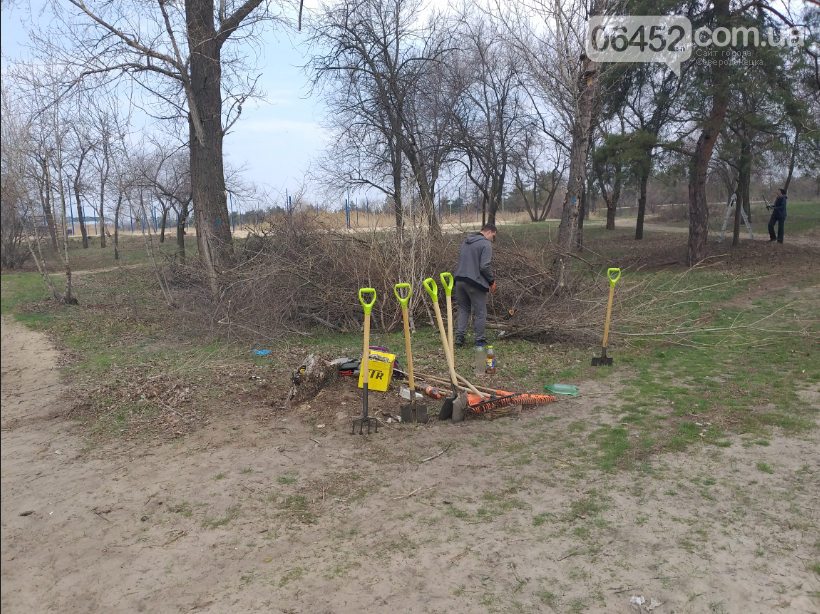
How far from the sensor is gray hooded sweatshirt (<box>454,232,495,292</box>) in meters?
7.38

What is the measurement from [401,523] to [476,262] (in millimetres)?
4318

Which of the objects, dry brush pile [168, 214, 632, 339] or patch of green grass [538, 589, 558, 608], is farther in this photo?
dry brush pile [168, 214, 632, 339]

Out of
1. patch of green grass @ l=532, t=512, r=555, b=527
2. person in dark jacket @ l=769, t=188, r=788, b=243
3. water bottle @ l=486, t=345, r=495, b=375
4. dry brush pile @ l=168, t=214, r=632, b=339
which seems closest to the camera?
patch of green grass @ l=532, t=512, r=555, b=527

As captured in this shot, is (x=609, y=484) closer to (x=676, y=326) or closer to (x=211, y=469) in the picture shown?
(x=211, y=469)

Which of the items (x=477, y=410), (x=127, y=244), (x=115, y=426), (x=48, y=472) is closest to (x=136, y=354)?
(x=115, y=426)

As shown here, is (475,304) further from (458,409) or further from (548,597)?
(548,597)

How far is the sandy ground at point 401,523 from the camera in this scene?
3.01 meters

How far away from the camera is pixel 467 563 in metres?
3.26

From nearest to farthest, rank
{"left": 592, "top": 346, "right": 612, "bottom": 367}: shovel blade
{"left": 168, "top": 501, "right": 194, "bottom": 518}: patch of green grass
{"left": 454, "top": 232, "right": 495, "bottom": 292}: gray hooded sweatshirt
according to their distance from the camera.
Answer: {"left": 168, "top": 501, "right": 194, "bottom": 518}: patch of green grass < {"left": 592, "top": 346, "right": 612, "bottom": 367}: shovel blade < {"left": 454, "top": 232, "right": 495, "bottom": 292}: gray hooded sweatshirt

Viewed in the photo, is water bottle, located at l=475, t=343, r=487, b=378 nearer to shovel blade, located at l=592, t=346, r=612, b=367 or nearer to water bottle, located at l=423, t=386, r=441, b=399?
water bottle, located at l=423, t=386, r=441, b=399

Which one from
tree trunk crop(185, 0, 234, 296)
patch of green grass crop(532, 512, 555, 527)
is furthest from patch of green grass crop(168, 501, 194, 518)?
tree trunk crop(185, 0, 234, 296)

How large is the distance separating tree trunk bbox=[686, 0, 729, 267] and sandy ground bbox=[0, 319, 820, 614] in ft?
37.4

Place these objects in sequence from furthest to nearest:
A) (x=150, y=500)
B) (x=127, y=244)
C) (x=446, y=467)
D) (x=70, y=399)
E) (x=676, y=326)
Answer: (x=127, y=244)
(x=676, y=326)
(x=70, y=399)
(x=446, y=467)
(x=150, y=500)

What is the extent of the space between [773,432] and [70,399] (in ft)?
22.8
